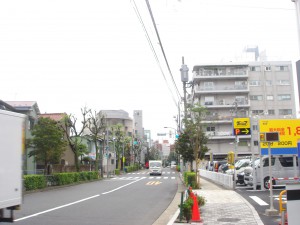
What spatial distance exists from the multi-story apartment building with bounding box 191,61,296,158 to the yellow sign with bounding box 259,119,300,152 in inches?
1740

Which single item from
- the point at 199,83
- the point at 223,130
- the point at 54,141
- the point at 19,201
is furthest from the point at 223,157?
the point at 19,201

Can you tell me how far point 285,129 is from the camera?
66.9 ft

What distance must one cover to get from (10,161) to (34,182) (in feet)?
58.6

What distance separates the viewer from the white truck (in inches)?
285

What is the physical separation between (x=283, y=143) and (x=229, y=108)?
1780 inches

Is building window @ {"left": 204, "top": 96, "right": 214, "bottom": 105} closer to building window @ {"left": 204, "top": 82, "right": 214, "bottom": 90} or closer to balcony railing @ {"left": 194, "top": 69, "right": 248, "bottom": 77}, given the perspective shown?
building window @ {"left": 204, "top": 82, "right": 214, "bottom": 90}

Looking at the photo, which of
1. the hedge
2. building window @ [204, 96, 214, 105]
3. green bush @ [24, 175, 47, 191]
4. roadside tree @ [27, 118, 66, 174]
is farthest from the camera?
building window @ [204, 96, 214, 105]

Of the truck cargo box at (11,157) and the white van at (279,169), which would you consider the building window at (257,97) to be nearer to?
the white van at (279,169)

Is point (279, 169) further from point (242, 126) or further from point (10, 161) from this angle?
point (10, 161)

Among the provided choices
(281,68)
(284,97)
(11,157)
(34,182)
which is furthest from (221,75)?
(11,157)

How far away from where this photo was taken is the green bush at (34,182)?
76.6 ft

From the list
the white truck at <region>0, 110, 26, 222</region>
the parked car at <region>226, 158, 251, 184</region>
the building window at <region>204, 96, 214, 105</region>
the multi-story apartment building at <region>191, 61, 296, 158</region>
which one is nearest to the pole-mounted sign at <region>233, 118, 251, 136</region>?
the parked car at <region>226, 158, 251, 184</region>

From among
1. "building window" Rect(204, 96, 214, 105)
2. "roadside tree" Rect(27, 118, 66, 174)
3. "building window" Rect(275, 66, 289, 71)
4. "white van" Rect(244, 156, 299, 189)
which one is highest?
"building window" Rect(275, 66, 289, 71)

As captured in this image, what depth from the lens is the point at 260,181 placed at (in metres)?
21.5
